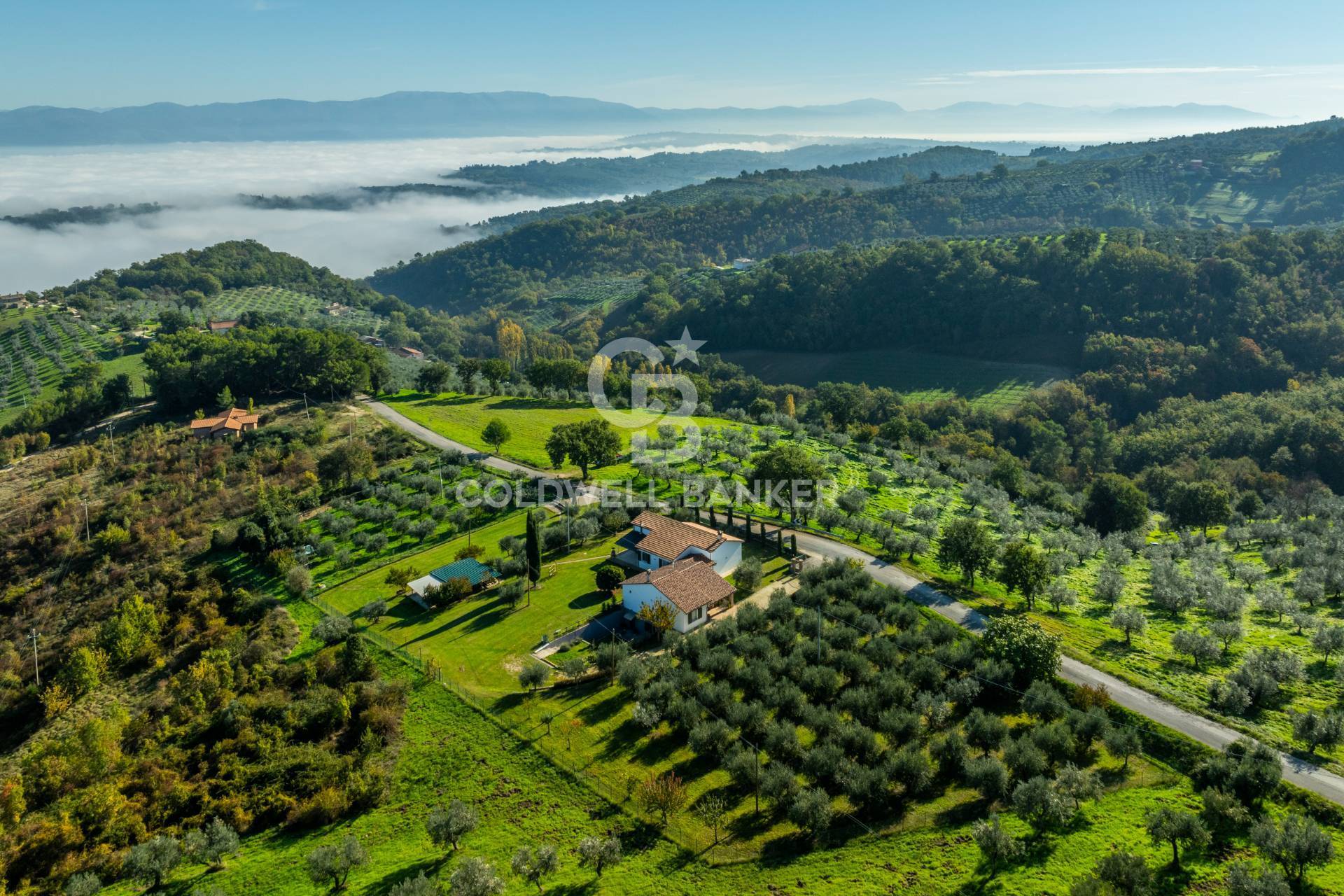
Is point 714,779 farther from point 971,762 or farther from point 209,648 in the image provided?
point 209,648

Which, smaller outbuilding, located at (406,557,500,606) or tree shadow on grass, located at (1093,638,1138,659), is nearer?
tree shadow on grass, located at (1093,638,1138,659)

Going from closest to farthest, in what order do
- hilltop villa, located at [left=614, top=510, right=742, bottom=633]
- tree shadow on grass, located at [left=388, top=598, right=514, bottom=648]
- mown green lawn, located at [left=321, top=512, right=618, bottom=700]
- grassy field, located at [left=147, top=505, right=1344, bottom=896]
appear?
grassy field, located at [left=147, top=505, right=1344, bottom=896] → mown green lawn, located at [left=321, top=512, right=618, bottom=700] → hilltop villa, located at [left=614, top=510, right=742, bottom=633] → tree shadow on grass, located at [left=388, top=598, right=514, bottom=648]

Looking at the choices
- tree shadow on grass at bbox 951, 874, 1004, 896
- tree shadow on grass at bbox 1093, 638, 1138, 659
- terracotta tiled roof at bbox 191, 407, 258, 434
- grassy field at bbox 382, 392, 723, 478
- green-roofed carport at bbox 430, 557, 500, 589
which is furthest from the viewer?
terracotta tiled roof at bbox 191, 407, 258, 434

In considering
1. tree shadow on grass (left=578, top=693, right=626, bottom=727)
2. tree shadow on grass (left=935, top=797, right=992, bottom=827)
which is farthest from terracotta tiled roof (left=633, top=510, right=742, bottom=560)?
tree shadow on grass (left=935, top=797, right=992, bottom=827)

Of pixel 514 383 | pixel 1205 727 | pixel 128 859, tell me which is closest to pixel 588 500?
pixel 128 859

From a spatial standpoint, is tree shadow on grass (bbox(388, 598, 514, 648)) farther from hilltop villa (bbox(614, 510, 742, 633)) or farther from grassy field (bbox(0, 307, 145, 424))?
grassy field (bbox(0, 307, 145, 424))

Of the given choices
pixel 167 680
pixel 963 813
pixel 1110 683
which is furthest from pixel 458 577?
pixel 1110 683
